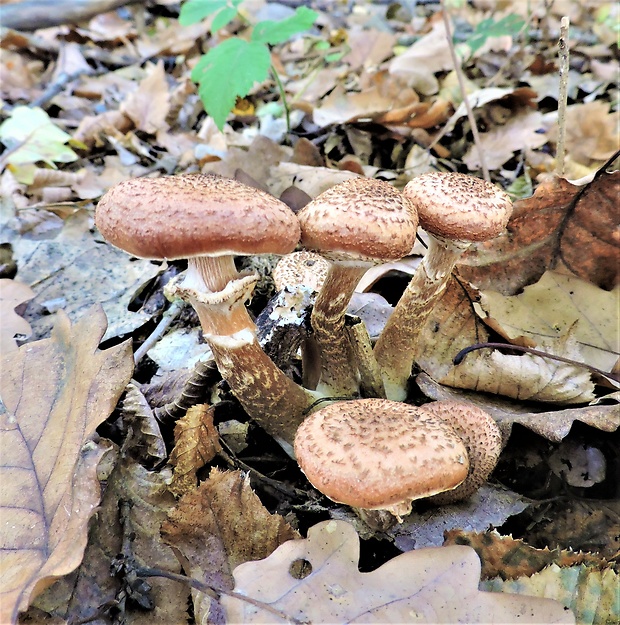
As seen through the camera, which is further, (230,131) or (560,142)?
(230,131)

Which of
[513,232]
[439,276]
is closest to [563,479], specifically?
[439,276]

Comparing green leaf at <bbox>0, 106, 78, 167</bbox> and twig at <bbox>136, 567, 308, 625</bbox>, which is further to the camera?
green leaf at <bbox>0, 106, 78, 167</bbox>

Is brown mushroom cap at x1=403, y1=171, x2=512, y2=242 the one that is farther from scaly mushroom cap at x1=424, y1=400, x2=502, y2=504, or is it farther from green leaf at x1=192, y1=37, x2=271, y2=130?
green leaf at x1=192, y1=37, x2=271, y2=130

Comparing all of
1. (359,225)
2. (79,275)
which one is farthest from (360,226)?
(79,275)

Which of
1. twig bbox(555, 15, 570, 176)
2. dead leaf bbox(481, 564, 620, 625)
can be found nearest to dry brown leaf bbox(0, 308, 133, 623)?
dead leaf bbox(481, 564, 620, 625)

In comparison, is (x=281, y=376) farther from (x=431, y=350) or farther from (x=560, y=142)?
(x=560, y=142)

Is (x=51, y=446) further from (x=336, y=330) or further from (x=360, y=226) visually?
(x=360, y=226)

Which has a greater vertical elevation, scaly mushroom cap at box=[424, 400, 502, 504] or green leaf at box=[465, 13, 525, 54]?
green leaf at box=[465, 13, 525, 54]
